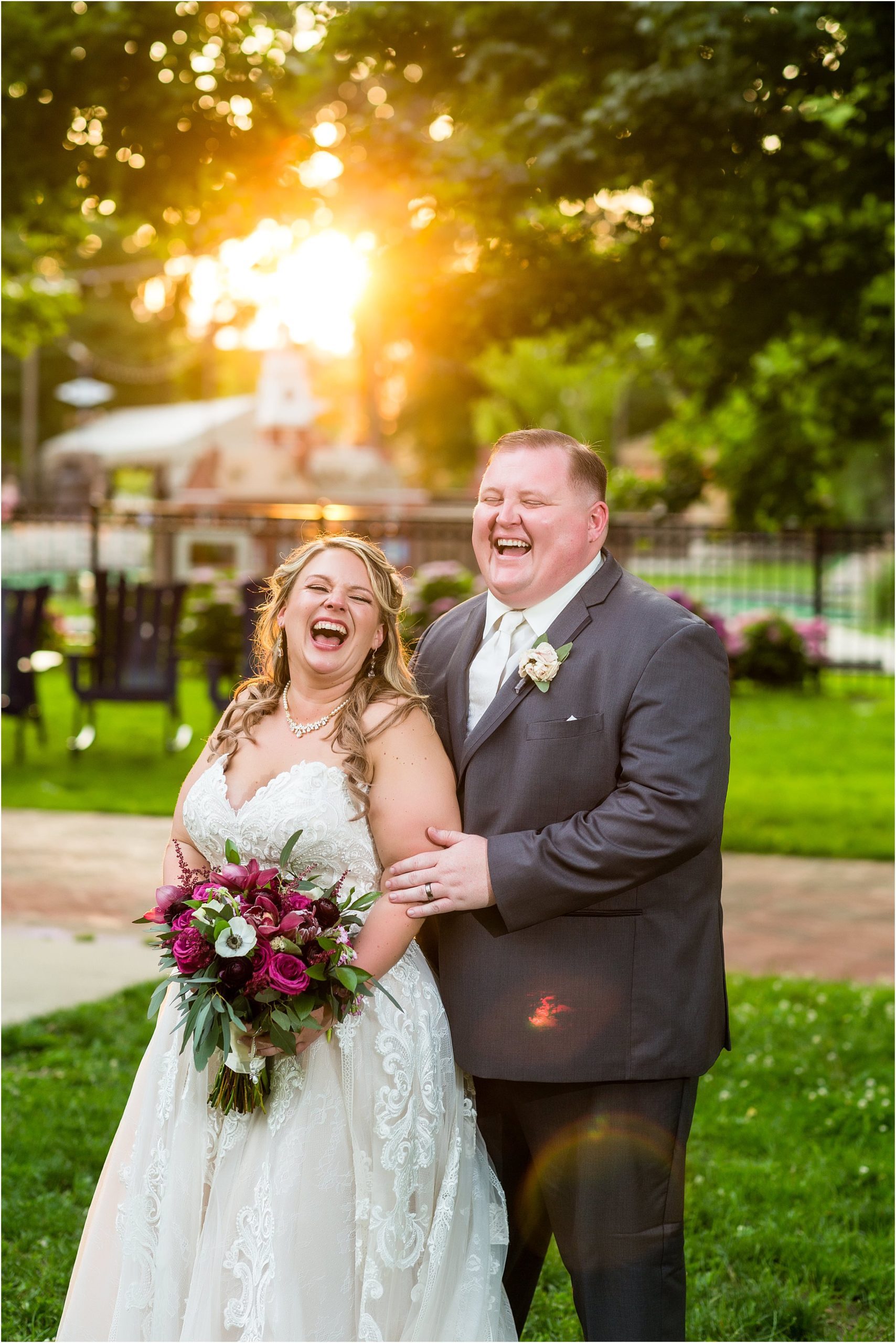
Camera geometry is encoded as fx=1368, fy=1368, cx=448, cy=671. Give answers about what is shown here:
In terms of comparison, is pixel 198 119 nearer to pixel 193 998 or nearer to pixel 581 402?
pixel 193 998

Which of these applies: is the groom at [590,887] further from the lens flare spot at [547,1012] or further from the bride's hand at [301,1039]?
the bride's hand at [301,1039]

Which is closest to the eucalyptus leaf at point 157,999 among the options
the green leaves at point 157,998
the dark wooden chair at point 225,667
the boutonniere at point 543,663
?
the green leaves at point 157,998

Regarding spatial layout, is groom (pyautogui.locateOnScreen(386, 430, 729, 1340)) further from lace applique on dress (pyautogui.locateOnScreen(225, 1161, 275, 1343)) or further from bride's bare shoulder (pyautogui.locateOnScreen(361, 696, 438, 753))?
lace applique on dress (pyautogui.locateOnScreen(225, 1161, 275, 1343))

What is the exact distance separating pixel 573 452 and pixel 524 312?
6328mm

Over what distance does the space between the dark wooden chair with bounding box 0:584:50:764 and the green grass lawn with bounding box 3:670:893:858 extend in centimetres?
52

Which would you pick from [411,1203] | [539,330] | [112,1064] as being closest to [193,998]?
[411,1203]

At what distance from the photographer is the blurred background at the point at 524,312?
4887 millimetres

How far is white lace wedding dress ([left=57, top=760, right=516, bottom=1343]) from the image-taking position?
2.95 m

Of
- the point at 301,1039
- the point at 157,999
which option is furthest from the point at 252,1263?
the point at 157,999

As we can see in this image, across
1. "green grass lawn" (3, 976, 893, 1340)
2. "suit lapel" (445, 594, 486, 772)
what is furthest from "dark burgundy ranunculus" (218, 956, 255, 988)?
"green grass lawn" (3, 976, 893, 1340)

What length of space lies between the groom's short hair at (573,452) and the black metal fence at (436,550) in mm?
6650

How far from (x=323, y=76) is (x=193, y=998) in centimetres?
674

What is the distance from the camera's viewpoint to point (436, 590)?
1450 centimetres

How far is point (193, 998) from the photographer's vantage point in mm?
2850
